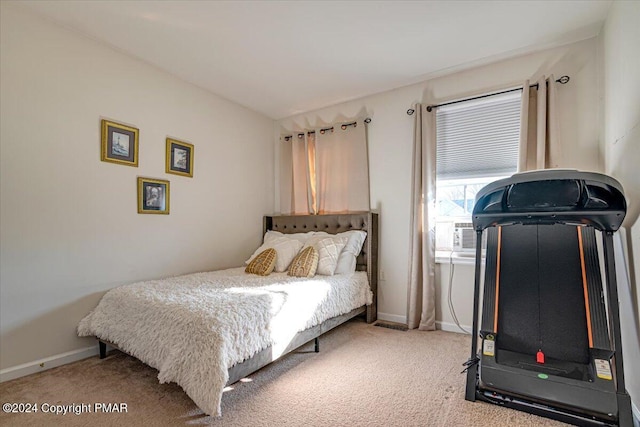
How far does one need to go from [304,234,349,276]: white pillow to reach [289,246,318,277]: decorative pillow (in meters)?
0.07

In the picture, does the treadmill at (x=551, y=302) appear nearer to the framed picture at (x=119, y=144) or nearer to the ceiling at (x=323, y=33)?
the ceiling at (x=323, y=33)

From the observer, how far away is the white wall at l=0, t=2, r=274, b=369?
2131 millimetres

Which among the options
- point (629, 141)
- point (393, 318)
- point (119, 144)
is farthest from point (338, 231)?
point (629, 141)

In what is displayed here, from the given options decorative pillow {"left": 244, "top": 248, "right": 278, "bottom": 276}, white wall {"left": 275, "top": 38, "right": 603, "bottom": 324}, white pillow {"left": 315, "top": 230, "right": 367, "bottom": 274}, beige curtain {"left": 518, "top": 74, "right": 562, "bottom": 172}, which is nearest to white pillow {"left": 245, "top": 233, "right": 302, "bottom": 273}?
decorative pillow {"left": 244, "top": 248, "right": 278, "bottom": 276}

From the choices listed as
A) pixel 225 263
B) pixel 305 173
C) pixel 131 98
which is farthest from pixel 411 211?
pixel 131 98

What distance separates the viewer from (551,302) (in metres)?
1.93

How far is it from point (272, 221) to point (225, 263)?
86 centimetres

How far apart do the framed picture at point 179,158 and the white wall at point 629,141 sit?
11.5 ft

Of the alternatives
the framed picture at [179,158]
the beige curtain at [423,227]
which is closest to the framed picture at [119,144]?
the framed picture at [179,158]

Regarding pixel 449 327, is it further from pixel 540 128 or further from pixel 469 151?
pixel 540 128

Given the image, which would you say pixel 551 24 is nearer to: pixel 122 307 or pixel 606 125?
pixel 606 125

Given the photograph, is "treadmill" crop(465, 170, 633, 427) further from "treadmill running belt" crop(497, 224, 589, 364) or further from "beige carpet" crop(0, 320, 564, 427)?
"beige carpet" crop(0, 320, 564, 427)

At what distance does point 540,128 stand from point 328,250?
2.13 metres

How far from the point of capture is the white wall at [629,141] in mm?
1695
